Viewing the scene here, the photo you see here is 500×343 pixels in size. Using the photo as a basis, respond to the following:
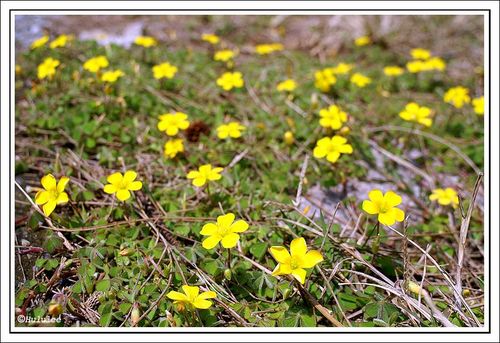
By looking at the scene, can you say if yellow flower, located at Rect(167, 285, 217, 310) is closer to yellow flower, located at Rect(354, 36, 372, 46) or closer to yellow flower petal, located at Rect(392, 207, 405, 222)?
yellow flower petal, located at Rect(392, 207, 405, 222)

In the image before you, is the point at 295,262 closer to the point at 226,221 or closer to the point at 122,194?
the point at 226,221

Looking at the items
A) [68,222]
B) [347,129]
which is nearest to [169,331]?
[68,222]

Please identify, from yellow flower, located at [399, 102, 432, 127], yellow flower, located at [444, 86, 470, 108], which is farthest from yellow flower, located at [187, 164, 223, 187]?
yellow flower, located at [444, 86, 470, 108]

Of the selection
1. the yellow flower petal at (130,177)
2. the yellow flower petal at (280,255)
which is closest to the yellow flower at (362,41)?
the yellow flower petal at (130,177)

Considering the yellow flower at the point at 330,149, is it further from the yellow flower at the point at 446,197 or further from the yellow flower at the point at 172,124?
the yellow flower at the point at 172,124

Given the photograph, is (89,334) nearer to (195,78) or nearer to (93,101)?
(93,101)
